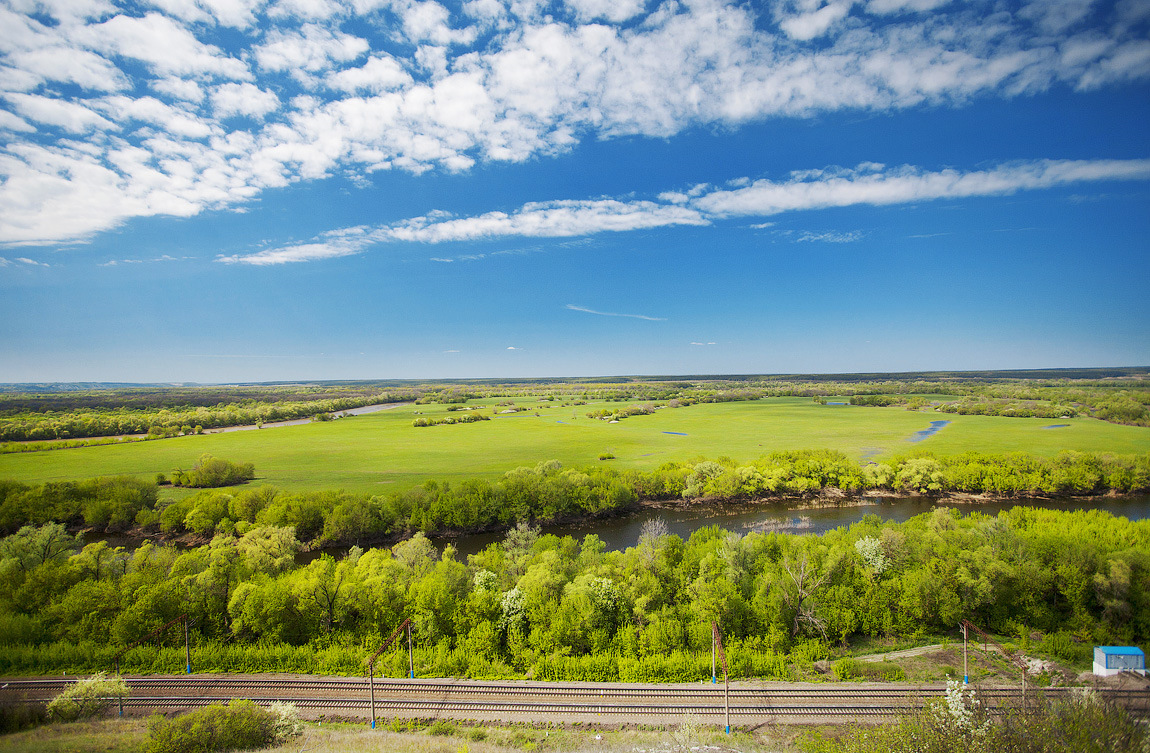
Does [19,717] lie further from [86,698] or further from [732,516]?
[732,516]

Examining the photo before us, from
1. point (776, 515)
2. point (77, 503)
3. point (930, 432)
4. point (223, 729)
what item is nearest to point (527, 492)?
point (776, 515)

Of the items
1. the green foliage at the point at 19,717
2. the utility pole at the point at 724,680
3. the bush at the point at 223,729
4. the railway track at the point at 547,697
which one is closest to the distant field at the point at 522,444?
the railway track at the point at 547,697

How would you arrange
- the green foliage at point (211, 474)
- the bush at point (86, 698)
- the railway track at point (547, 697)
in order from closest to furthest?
the railway track at point (547, 697) → the bush at point (86, 698) → the green foliage at point (211, 474)

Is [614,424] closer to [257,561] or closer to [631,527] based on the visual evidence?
[631,527]

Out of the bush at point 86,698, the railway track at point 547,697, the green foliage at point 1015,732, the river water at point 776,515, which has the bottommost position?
the river water at point 776,515

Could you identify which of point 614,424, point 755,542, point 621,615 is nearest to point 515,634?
point 621,615

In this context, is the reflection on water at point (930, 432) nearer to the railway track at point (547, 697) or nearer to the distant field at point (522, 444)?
the distant field at point (522, 444)

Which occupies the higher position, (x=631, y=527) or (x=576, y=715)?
(x=576, y=715)

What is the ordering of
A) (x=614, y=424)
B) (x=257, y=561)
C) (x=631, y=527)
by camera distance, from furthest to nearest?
(x=614, y=424), (x=631, y=527), (x=257, y=561)

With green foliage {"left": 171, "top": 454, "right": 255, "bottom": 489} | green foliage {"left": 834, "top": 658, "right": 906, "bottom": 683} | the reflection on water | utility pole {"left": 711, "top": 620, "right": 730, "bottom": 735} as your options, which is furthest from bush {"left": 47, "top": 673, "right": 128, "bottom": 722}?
the reflection on water
